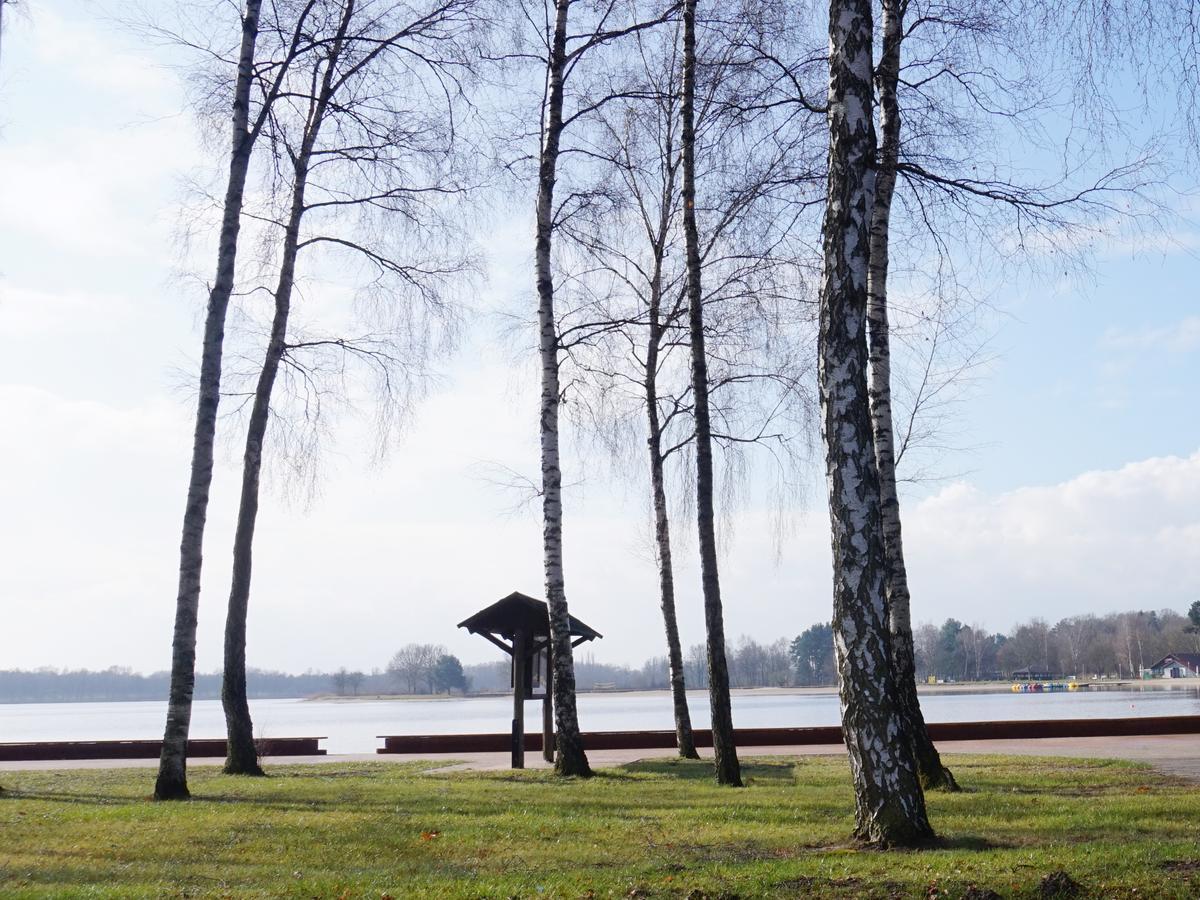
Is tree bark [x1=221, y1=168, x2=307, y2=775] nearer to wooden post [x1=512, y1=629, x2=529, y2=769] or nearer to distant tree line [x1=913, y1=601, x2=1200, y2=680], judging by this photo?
wooden post [x1=512, y1=629, x2=529, y2=769]

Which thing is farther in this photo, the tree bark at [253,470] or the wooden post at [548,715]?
the wooden post at [548,715]

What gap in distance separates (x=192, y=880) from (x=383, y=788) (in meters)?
5.98

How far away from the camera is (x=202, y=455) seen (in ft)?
41.9

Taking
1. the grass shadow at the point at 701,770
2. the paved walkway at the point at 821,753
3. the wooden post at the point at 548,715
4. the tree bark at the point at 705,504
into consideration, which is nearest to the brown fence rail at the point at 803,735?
the paved walkway at the point at 821,753

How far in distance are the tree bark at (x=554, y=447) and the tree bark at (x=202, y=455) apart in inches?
161

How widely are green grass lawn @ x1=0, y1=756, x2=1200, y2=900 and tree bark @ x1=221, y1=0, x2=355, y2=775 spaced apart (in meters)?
2.06

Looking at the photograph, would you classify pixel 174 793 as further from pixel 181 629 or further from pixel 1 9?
pixel 1 9

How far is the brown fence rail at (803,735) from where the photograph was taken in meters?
22.6

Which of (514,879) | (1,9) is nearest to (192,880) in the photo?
(514,879)

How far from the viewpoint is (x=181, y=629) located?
40.4 ft

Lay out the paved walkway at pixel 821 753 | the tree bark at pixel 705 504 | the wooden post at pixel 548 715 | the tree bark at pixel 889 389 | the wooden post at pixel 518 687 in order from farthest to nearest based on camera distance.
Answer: the wooden post at pixel 548 715 → the paved walkway at pixel 821 753 → the wooden post at pixel 518 687 → the tree bark at pixel 705 504 → the tree bark at pixel 889 389

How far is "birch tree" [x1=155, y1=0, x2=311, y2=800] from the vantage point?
12328mm

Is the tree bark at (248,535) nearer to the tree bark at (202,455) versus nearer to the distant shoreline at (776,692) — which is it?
the tree bark at (202,455)

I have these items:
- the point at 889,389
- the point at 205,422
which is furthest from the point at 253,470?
the point at 889,389
